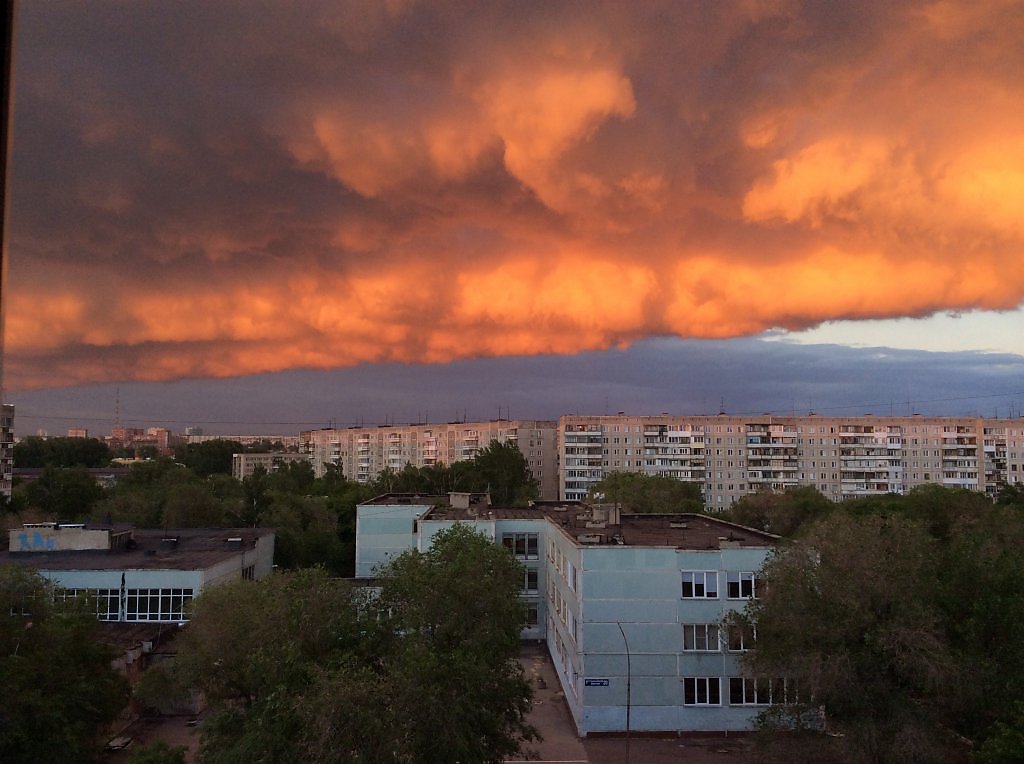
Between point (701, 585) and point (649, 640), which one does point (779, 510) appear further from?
point (649, 640)

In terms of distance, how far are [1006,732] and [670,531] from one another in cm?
1222

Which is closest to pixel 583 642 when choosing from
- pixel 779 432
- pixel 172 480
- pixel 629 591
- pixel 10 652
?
pixel 629 591

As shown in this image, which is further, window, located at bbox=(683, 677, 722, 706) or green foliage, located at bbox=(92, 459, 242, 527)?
green foliage, located at bbox=(92, 459, 242, 527)

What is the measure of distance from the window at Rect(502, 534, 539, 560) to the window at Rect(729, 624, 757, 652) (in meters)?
9.73

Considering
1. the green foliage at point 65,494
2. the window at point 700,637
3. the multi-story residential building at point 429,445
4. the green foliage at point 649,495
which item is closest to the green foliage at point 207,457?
the multi-story residential building at point 429,445

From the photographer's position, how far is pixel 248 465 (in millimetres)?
102938

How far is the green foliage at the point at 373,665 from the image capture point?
8.94 metres

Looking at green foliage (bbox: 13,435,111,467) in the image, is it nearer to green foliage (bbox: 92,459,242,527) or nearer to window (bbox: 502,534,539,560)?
green foliage (bbox: 92,459,242,527)

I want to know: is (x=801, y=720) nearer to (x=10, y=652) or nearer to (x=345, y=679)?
(x=345, y=679)

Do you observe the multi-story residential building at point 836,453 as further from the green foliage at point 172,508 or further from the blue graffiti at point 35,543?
the blue graffiti at point 35,543

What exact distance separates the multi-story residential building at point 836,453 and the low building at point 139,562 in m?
34.2

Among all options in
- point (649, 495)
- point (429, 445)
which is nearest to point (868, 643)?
point (649, 495)

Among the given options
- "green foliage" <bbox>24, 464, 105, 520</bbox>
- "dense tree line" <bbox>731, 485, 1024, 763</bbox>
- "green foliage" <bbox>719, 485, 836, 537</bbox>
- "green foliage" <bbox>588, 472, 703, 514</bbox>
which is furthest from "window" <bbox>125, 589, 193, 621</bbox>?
"green foliage" <bbox>719, 485, 836, 537</bbox>

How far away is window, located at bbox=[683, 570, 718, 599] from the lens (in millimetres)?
16281
